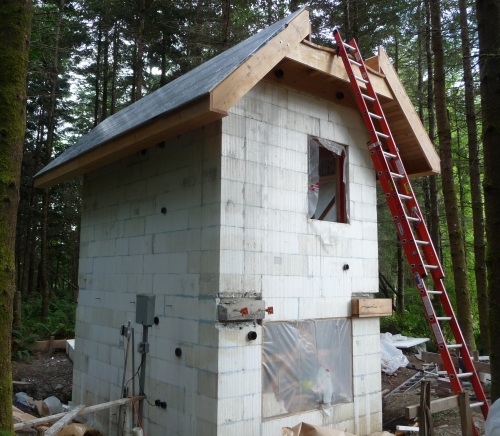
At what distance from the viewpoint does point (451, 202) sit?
9.56 meters

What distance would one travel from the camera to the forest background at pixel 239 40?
33.8ft

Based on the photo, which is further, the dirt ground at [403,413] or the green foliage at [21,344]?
the green foliage at [21,344]

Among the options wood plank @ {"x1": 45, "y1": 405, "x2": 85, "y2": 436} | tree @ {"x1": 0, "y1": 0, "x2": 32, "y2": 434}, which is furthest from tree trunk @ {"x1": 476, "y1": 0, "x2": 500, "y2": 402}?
wood plank @ {"x1": 45, "y1": 405, "x2": 85, "y2": 436}

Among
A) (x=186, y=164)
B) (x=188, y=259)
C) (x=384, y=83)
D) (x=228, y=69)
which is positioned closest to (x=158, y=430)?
(x=188, y=259)

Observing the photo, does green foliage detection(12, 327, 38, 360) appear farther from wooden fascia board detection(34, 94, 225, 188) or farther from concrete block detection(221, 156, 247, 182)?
concrete block detection(221, 156, 247, 182)

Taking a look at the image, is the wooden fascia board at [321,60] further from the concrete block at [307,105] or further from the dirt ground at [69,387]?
the dirt ground at [69,387]

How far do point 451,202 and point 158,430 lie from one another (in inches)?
281

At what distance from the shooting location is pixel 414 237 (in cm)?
613

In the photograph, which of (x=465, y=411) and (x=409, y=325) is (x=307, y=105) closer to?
(x=465, y=411)

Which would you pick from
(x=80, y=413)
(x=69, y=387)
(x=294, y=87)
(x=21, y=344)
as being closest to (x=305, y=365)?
(x=80, y=413)

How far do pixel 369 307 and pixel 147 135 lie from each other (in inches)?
166

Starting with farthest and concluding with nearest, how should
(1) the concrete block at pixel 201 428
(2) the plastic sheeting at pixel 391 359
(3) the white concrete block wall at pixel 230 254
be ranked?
1. (2) the plastic sheeting at pixel 391 359
2. (3) the white concrete block wall at pixel 230 254
3. (1) the concrete block at pixel 201 428

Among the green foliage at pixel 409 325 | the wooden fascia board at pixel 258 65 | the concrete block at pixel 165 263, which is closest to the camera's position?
the wooden fascia board at pixel 258 65

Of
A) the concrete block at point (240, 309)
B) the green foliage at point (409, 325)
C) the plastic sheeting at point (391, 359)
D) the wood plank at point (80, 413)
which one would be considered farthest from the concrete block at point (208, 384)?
the green foliage at point (409, 325)
